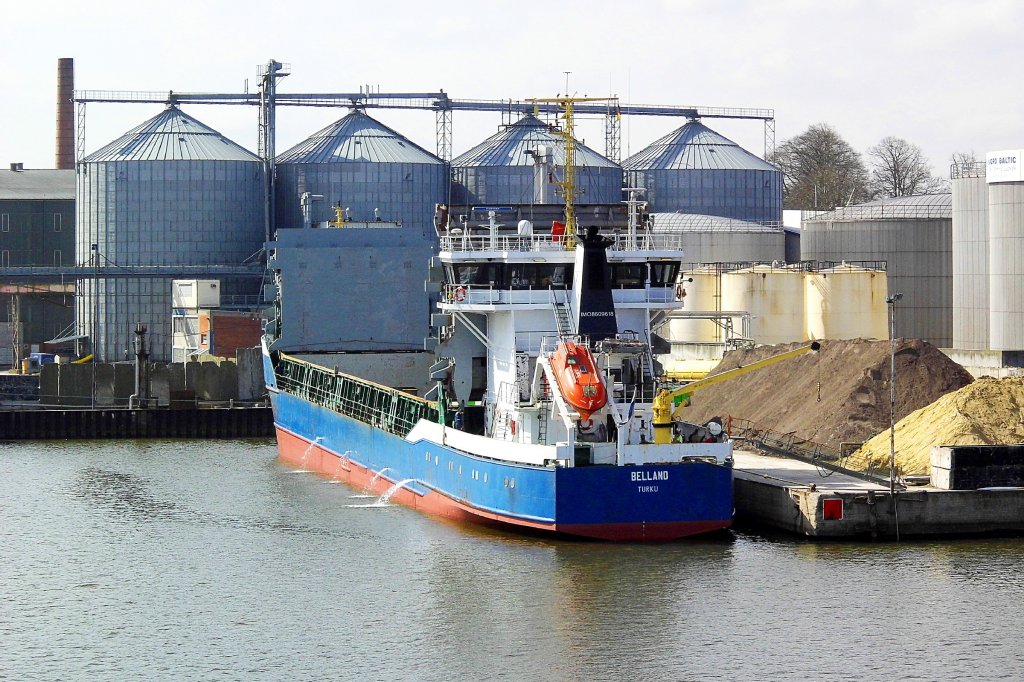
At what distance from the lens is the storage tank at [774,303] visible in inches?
2724

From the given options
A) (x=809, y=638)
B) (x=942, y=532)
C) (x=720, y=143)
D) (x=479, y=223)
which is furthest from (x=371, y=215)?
(x=809, y=638)

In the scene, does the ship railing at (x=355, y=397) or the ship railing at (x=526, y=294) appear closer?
the ship railing at (x=526, y=294)

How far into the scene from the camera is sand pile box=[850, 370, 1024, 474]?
42250 mm

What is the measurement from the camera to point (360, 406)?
50.7m

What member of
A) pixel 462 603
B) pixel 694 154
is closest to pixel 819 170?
pixel 694 154

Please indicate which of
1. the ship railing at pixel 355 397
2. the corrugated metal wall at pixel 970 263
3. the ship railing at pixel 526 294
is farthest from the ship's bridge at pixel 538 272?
the corrugated metal wall at pixel 970 263

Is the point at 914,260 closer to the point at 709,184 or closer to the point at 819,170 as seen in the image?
the point at 709,184

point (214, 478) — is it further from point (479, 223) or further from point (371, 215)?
point (371, 215)

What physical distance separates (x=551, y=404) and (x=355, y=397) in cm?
1417

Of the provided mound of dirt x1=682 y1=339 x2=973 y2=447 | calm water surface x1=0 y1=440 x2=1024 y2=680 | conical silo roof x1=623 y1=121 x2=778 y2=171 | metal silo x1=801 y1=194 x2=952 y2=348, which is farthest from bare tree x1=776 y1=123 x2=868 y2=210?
calm water surface x1=0 y1=440 x2=1024 y2=680

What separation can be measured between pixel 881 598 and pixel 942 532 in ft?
20.4

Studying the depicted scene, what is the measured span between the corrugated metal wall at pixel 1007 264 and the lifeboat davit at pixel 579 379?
3097 cm

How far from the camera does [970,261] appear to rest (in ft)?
219

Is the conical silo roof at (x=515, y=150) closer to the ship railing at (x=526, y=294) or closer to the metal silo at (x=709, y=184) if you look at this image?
the metal silo at (x=709, y=184)
